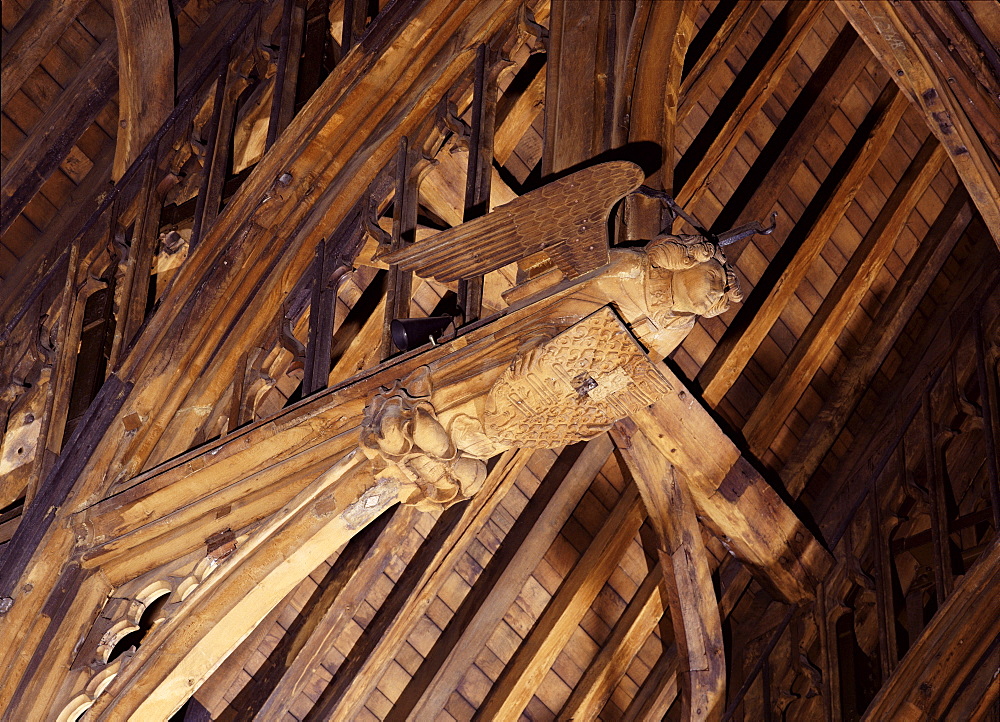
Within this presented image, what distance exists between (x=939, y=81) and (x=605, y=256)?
87 centimetres

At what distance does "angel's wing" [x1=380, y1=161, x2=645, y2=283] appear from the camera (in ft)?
8.26

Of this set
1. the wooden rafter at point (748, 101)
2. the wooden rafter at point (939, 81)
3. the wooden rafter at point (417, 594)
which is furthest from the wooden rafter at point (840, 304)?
the wooden rafter at point (939, 81)

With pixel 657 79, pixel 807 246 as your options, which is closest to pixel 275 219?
pixel 657 79

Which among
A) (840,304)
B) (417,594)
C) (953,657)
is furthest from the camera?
(840,304)

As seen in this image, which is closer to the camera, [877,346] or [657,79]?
[657,79]

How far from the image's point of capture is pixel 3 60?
4441 millimetres

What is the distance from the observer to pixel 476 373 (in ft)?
8.61

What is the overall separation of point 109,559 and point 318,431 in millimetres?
778

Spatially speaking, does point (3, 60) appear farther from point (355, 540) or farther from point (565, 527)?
point (565, 527)

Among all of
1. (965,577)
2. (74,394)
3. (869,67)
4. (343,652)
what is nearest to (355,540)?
(343,652)

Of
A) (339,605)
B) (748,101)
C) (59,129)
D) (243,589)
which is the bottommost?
(243,589)

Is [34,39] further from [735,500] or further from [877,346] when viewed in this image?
[877,346]

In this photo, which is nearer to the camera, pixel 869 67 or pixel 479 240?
pixel 479 240

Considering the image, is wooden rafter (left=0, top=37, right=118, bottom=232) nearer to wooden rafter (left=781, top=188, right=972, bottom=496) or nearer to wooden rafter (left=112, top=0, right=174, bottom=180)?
wooden rafter (left=112, top=0, right=174, bottom=180)
